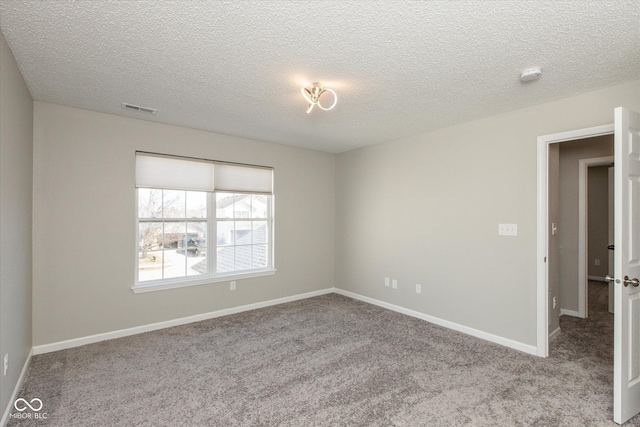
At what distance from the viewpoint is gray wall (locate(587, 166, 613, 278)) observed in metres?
6.24

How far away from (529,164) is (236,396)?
3.41 meters

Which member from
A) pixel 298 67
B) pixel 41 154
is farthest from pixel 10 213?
pixel 298 67

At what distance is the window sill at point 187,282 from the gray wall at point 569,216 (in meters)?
4.11

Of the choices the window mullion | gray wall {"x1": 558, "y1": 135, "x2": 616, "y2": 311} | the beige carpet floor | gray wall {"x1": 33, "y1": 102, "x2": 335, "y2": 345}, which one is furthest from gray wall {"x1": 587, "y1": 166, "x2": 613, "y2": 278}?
the window mullion

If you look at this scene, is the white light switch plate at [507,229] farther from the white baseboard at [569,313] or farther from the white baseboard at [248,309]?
the white baseboard at [569,313]

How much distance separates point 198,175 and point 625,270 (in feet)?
13.8

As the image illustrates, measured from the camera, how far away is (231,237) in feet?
14.5

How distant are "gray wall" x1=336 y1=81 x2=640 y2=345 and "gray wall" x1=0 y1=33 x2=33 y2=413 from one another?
3.96 m

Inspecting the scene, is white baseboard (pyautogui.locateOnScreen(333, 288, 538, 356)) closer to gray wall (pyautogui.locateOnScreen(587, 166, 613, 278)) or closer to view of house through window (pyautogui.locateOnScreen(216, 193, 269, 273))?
view of house through window (pyautogui.locateOnScreen(216, 193, 269, 273))

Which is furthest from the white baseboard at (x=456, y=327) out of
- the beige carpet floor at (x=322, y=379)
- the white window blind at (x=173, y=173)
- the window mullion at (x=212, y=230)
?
the white window blind at (x=173, y=173)

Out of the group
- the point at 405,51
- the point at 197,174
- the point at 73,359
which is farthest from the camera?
the point at 197,174

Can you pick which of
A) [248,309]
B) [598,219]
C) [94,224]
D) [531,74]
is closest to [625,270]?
[531,74]

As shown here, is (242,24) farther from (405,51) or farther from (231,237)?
(231,237)

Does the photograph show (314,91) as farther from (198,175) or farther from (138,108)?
(198,175)
